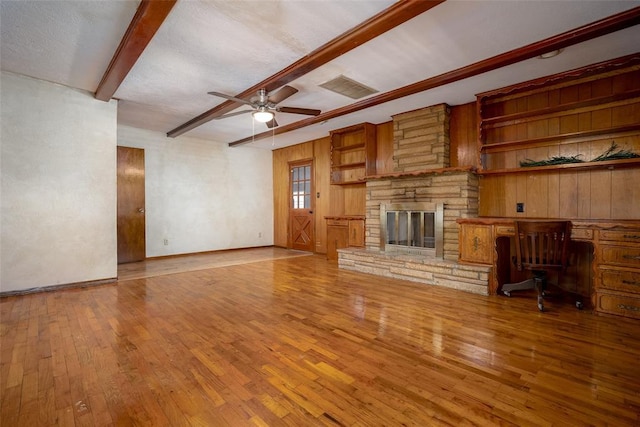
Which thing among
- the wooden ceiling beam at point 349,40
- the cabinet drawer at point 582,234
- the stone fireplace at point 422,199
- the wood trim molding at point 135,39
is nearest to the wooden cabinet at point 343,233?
the stone fireplace at point 422,199

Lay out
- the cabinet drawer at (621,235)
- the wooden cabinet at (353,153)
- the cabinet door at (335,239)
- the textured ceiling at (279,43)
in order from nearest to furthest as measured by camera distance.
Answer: the textured ceiling at (279,43) < the cabinet drawer at (621,235) < the wooden cabinet at (353,153) < the cabinet door at (335,239)

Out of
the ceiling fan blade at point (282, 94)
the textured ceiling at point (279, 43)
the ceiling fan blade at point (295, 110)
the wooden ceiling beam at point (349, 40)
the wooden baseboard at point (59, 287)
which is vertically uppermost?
the textured ceiling at point (279, 43)

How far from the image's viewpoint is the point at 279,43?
2.87 meters

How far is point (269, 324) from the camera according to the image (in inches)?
108

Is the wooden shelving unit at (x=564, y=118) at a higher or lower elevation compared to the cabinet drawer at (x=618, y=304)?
higher

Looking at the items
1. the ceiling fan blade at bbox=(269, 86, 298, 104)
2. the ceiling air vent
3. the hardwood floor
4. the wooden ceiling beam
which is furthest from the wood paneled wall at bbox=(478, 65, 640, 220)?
the ceiling fan blade at bbox=(269, 86, 298, 104)

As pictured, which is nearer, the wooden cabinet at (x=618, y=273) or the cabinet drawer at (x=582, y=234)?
the wooden cabinet at (x=618, y=273)

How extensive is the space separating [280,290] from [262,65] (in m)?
2.76

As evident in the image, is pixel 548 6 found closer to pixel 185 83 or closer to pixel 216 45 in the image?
pixel 216 45

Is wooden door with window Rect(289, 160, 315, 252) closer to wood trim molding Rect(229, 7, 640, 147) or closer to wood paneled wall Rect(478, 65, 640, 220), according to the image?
wood trim molding Rect(229, 7, 640, 147)

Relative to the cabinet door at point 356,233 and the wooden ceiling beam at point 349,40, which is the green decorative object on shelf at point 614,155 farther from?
the cabinet door at point 356,233

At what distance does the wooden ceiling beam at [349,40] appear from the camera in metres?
2.25

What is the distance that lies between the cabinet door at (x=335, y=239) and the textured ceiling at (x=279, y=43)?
2.62 meters

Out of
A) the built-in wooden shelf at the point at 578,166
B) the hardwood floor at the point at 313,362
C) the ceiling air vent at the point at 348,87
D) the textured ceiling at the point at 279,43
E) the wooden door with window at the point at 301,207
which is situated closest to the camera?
the hardwood floor at the point at 313,362
